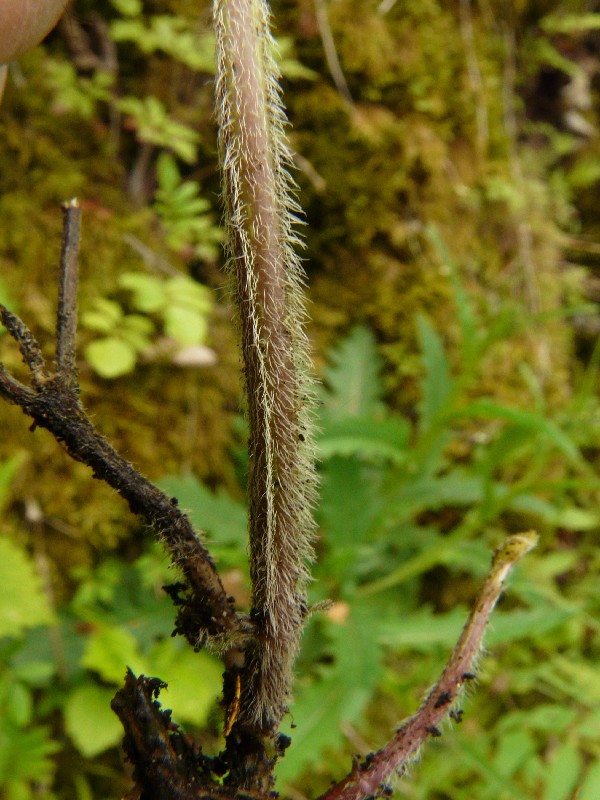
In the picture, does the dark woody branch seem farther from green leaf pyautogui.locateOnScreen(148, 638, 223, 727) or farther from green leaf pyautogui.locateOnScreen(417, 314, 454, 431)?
green leaf pyautogui.locateOnScreen(417, 314, 454, 431)

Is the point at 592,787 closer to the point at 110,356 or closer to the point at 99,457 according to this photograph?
the point at 99,457

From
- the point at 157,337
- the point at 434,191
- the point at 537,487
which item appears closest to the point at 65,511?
the point at 157,337

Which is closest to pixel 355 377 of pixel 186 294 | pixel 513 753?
pixel 186 294

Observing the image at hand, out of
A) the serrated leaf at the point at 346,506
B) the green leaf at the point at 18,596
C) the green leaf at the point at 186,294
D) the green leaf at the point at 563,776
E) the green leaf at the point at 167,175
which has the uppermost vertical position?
the green leaf at the point at 167,175

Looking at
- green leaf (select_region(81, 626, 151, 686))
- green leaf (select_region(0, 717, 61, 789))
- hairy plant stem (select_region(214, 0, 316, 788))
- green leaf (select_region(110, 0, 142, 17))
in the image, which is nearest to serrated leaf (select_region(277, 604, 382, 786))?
green leaf (select_region(81, 626, 151, 686))

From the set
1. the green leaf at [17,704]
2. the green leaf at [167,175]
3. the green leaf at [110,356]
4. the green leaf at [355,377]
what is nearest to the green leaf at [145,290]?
the green leaf at [110,356]

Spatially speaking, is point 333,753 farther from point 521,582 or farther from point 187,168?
point 187,168

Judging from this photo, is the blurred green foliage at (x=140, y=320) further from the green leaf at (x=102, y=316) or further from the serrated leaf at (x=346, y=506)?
the serrated leaf at (x=346, y=506)
